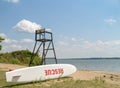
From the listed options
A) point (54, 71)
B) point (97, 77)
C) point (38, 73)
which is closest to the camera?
point (38, 73)

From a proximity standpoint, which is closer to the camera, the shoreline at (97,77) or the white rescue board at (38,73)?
the white rescue board at (38,73)

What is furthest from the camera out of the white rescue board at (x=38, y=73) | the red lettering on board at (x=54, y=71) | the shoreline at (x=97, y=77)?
the shoreline at (x=97, y=77)

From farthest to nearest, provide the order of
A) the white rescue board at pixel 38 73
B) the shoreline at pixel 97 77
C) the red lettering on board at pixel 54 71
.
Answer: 1. the shoreline at pixel 97 77
2. the red lettering on board at pixel 54 71
3. the white rescue board at pixel 38 73

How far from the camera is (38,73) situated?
49.0 feet

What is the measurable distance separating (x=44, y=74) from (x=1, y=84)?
2549 mm

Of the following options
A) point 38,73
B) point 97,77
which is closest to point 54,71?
point 38,73

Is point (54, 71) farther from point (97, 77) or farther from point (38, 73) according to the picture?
point (97, 77)

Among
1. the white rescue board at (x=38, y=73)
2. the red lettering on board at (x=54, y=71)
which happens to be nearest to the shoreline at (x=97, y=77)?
the white rescue board at (x=38, y=73)

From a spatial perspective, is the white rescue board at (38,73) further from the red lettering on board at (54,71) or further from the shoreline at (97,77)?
the shoreline at (97,77)

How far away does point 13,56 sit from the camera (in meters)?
37.9

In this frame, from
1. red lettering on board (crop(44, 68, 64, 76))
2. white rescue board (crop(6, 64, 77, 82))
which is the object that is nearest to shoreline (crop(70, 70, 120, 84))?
white rescue board (crop(6, 64, 77, 82))

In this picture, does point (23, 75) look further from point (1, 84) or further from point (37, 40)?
point (37, 40)

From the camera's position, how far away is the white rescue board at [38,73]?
45.9 feet

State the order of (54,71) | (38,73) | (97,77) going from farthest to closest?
(97,77) → (54,71) → (38,73)
